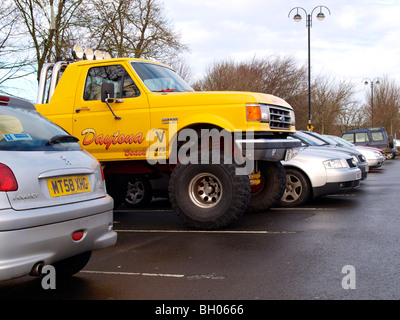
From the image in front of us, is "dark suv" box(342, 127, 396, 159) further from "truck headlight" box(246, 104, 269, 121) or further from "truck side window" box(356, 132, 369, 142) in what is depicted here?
"truck headlight" box(246, 104, 269, 121)

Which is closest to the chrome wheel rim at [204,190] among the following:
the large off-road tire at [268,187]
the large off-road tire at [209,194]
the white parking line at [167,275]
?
the large off-road tire at [209,194]

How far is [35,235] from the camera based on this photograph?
3244 mm

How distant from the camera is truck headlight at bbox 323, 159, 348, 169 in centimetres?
865

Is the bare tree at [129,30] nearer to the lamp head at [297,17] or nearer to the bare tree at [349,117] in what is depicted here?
the lamp head at [297,17]

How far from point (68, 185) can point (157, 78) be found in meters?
3.81

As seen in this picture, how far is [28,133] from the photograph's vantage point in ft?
12.3

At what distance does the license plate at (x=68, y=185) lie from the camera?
3524 mm

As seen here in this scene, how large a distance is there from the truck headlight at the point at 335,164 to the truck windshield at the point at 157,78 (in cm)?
301

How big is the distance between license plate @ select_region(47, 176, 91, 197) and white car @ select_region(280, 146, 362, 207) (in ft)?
17.7

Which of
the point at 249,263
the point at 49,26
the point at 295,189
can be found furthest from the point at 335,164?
the point at 49,26

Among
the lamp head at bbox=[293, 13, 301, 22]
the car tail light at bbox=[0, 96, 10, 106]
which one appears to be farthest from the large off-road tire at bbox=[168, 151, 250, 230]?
the lamp head at bbox=[293, 13, 301, 22]

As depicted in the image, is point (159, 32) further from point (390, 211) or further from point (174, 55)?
point (390, 211)

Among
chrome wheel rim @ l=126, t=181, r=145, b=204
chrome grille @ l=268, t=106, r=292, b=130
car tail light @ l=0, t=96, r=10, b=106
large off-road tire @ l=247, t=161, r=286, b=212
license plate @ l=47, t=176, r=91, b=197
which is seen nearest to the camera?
license plate @ l=47, t=176, r=91, b=197

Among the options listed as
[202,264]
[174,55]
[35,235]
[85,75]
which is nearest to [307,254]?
[202,264]
